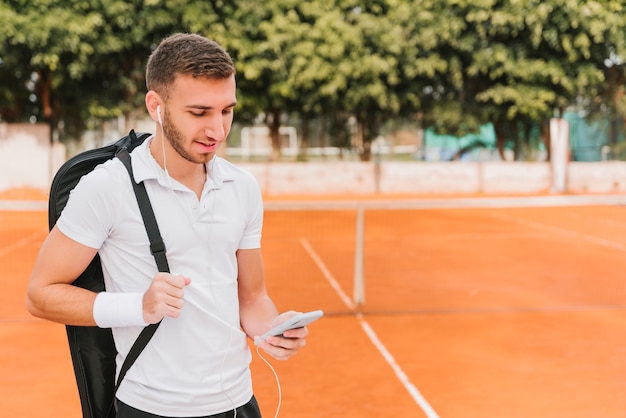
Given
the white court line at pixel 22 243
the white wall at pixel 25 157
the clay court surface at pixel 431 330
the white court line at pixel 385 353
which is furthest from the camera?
the white wall at pixel 25 157

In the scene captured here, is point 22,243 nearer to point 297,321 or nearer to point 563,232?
point 563,232

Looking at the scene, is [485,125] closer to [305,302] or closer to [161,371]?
[305,302]

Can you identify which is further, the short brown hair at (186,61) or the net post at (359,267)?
the net post at (359,267)

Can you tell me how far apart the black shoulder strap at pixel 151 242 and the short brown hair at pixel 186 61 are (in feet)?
0.85

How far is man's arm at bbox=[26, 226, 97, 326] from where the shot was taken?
2193 mm

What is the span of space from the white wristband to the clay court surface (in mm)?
3975

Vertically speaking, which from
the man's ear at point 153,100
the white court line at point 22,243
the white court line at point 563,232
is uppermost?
the man's ear at point 153,100

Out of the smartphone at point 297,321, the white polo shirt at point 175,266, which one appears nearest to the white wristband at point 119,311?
the white polo shirt at point 175,266

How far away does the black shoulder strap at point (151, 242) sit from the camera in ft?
7.27

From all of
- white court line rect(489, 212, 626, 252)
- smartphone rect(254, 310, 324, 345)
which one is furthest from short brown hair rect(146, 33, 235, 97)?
white court line rect(489, 212, 626, 252)

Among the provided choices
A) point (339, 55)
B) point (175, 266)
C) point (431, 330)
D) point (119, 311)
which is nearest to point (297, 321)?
point (175, 266)

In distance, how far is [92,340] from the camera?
235 cm

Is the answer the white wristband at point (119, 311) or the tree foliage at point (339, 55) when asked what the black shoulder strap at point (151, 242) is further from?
the tree foliage at point (339, 55)

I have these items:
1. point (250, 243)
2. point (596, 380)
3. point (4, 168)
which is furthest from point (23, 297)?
point (4, 168)
